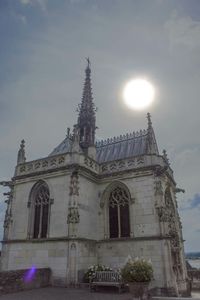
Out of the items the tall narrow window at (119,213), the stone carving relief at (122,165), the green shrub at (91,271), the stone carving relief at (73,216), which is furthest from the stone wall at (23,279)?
the stone carving relief at (122,165)

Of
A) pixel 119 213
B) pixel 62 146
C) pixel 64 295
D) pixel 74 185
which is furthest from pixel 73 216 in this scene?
pixel 62 146

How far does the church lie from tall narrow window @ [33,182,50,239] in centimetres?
7

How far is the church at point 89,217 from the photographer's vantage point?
15.6 m

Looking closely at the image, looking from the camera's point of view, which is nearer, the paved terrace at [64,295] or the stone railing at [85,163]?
the paved terrace at [64,295]

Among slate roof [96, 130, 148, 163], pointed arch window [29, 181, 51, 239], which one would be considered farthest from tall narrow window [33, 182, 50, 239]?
slate roof [96, 130, 148, 163]

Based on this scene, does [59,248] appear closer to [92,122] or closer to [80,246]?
[80,246]

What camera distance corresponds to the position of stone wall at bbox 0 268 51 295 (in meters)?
12.4

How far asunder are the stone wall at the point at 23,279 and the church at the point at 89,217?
60cm

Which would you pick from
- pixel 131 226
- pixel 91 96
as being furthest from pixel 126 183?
pixel 91 96

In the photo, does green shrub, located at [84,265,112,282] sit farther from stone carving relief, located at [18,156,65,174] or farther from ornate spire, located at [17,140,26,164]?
ornate spire, located at [17,140,26,164]

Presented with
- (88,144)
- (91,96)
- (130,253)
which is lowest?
(130,253)

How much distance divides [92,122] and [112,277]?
577 inches

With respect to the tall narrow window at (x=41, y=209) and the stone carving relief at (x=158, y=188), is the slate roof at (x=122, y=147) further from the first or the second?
the tall narrow window at (x=41, y=209)

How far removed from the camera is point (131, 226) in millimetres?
17188
